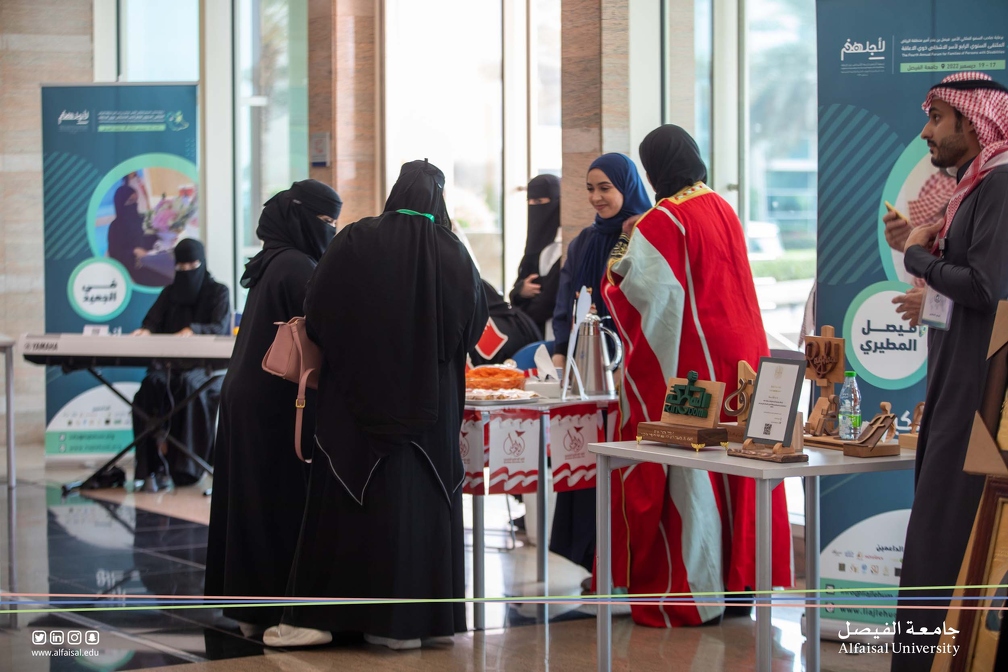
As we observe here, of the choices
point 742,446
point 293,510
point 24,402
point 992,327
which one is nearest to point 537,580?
point 293,510

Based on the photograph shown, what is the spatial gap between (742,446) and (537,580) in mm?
2041

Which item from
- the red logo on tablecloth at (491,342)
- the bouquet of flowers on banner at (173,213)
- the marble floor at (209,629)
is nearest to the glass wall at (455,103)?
the bouquet of flowers on banner at (173,213)

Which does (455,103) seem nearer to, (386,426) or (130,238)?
(130,238)

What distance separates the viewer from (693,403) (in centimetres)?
315

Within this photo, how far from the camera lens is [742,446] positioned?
3014 mm

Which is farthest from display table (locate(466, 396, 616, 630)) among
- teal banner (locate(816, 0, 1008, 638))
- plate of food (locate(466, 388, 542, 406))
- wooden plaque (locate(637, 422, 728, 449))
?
wooden plaque (locate(637, 422, 728, 449))

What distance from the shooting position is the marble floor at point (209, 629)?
3727 millimetres

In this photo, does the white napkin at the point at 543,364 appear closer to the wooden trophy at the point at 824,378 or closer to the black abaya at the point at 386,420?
the black abaya at the point at 386,420

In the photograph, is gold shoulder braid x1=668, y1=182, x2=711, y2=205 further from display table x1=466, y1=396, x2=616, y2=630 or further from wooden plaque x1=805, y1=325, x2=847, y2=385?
wooden plaque x1=805, y1=325, x2=847, y2=385

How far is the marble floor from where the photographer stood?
373cm

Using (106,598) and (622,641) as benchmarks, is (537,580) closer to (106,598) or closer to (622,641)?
(622,641)

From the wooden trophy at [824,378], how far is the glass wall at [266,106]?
23.3ft

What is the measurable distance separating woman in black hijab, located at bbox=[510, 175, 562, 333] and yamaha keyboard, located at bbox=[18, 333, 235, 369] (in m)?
1.68

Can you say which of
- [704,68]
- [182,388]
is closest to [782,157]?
[704,68]
